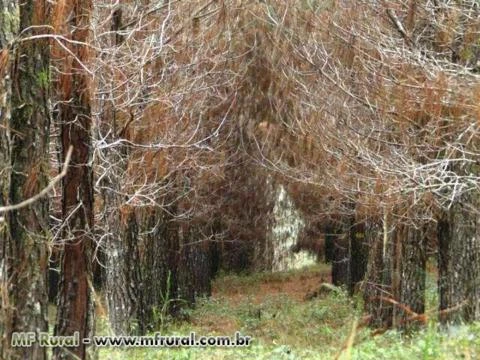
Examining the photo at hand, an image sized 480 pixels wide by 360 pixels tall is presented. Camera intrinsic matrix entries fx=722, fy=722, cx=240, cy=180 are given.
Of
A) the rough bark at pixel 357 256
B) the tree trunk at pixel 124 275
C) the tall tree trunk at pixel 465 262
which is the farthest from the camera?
the rough bark at pixel 357 256

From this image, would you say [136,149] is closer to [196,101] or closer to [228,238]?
[196,101]

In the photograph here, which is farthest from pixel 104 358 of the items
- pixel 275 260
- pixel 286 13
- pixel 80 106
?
pixel 275 260

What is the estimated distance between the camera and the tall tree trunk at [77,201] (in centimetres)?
584

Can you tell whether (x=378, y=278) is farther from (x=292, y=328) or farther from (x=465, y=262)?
(x=465, y=262)

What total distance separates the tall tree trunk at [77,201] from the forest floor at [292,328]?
2.11 feet

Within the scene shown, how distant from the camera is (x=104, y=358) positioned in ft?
22.3

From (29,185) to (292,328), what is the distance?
12778 millimetres

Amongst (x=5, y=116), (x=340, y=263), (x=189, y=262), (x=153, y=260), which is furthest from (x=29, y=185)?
(x=340, y=263)

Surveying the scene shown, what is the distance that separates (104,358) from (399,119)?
4.54 metres

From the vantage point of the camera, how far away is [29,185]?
15.5 ft

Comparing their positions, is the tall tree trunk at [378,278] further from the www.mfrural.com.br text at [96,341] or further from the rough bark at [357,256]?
the www.mfrural.com.br text at [96,341]

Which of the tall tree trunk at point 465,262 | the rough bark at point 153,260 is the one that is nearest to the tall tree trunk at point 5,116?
the tall tree trunk at point 465,262

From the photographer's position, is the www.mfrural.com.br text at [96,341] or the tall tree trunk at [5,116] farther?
the www.mfrural.com.br text at [96,341]

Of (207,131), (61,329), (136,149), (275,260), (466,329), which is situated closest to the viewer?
(61,329)
